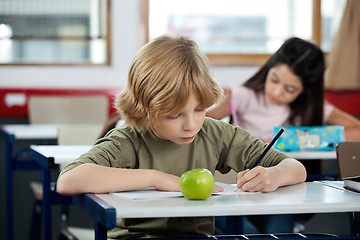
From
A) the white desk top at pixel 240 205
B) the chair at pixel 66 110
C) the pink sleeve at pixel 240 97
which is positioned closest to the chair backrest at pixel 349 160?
the white desk top at pixel 240 205

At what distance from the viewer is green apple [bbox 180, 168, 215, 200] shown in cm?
128

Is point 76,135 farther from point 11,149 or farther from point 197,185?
point 197,185

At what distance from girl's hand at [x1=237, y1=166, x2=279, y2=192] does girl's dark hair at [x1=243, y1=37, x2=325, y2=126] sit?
156 centimetres

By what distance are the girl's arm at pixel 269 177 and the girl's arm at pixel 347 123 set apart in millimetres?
1381

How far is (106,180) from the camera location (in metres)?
1.37

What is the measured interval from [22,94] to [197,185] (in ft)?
9.71

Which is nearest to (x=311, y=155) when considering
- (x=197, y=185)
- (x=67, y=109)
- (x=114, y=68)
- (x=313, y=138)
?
(x=313, y=138)

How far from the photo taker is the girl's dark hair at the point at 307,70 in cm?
298

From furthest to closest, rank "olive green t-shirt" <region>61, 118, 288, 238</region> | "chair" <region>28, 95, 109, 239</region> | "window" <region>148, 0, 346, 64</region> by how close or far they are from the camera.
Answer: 1. "window" <region>148, 0, 346, 64</region>
2. "chair" <region>28, 95, 109, 239</region>
3. "olive green t-shirt" <region>61, 118, 288, 238</region>

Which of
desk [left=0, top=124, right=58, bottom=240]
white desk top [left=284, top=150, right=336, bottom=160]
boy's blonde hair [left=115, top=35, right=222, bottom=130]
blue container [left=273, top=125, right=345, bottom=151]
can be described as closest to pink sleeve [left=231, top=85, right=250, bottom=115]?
blue container [left=273, top=125, right=345, bottom=151]

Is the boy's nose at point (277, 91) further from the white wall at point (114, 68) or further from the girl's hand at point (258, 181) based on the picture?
the girl's hand at point (258, 181)

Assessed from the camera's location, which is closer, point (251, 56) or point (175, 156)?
point (175, 156)

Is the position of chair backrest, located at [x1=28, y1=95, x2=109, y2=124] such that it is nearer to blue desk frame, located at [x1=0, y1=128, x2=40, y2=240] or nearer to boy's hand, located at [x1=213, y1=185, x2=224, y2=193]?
blue desk frame, located at [x1=0, y1=128, x2=40, y2=240]

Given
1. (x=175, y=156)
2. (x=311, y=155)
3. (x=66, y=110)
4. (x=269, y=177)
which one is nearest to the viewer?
(x=269, y=177)
